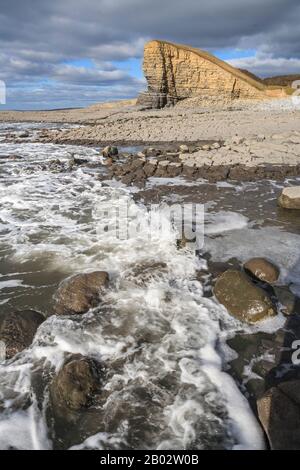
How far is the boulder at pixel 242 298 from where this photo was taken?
4.58 metres

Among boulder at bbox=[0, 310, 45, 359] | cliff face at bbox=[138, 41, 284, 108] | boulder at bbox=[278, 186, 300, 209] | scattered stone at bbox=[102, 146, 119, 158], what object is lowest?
boulder at bbox=[0, 310, 45, 359]

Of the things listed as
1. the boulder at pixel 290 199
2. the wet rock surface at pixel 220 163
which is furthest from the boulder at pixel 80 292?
the wet rock surface at pixel 220 163

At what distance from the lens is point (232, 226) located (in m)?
7.76

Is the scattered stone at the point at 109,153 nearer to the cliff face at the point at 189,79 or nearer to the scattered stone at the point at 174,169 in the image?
the scattered stone at the point at 174,169

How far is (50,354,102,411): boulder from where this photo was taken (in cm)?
344

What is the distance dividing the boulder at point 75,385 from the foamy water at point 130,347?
0.37ft

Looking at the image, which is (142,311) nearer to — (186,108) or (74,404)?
(74,404)

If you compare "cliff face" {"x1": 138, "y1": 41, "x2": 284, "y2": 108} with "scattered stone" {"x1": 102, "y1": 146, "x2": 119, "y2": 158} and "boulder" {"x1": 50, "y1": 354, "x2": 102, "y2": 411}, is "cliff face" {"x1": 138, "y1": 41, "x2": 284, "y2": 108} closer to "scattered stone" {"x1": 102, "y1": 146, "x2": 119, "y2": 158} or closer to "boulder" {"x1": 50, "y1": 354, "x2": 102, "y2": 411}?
"scattered stone" {"x1": 102, "y1": 146, "x2": 119, "y2": 158}

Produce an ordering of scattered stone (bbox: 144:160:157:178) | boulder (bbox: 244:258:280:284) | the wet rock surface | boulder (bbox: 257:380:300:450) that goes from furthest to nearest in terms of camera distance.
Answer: scattered stone (bbox: 144:160:157:178), the wet rock surface, boulder (bbox: 244:258:280:284), boulder (bbox: 257:380:300:450)

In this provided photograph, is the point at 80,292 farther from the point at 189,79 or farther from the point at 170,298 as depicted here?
the point at 189,79

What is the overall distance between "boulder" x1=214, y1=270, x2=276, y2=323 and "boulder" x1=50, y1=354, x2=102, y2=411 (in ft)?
6.50

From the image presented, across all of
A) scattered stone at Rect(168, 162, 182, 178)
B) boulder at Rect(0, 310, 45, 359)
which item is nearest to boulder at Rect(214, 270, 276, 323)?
boulder at Rect(0, 310, 45, 359)

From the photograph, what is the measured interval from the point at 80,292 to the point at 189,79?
34.9 m

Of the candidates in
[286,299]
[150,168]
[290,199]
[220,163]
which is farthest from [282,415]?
[220,163]
